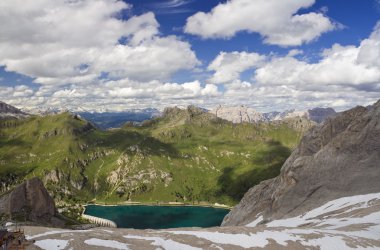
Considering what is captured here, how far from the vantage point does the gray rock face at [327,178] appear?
129m

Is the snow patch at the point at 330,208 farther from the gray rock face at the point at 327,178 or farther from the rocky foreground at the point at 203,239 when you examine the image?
the rocky foreground at the point at 203,239

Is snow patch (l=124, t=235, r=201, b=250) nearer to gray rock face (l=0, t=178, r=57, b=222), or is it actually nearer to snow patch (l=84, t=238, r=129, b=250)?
snow patch (l=84, t=238, r=129, b=250)

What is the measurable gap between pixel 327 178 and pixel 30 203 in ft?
420

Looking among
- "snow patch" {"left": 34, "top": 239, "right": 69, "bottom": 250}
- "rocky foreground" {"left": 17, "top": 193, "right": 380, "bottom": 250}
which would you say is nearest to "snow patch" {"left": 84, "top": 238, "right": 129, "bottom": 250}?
"rocky foreground" {"left": 17, "top": 193, "right": 380, "bottom": 250}

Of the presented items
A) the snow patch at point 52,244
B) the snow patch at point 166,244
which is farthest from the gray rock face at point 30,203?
the snow patch at point 166,244

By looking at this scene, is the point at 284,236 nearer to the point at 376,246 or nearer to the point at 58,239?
the point at 376,246

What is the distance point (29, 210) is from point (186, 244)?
131049 millimetres

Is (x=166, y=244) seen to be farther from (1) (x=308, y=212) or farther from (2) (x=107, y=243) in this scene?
(1) (x=308, y=212)

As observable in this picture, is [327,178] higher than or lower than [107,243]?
higher

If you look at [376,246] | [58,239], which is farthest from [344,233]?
[58,239]

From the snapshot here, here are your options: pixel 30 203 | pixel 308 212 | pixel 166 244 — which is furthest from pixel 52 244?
pixel 30 203

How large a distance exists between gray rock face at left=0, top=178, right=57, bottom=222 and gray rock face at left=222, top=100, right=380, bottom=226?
277 ft

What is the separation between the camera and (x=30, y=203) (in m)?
173

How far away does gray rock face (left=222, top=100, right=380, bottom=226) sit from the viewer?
12900cm
